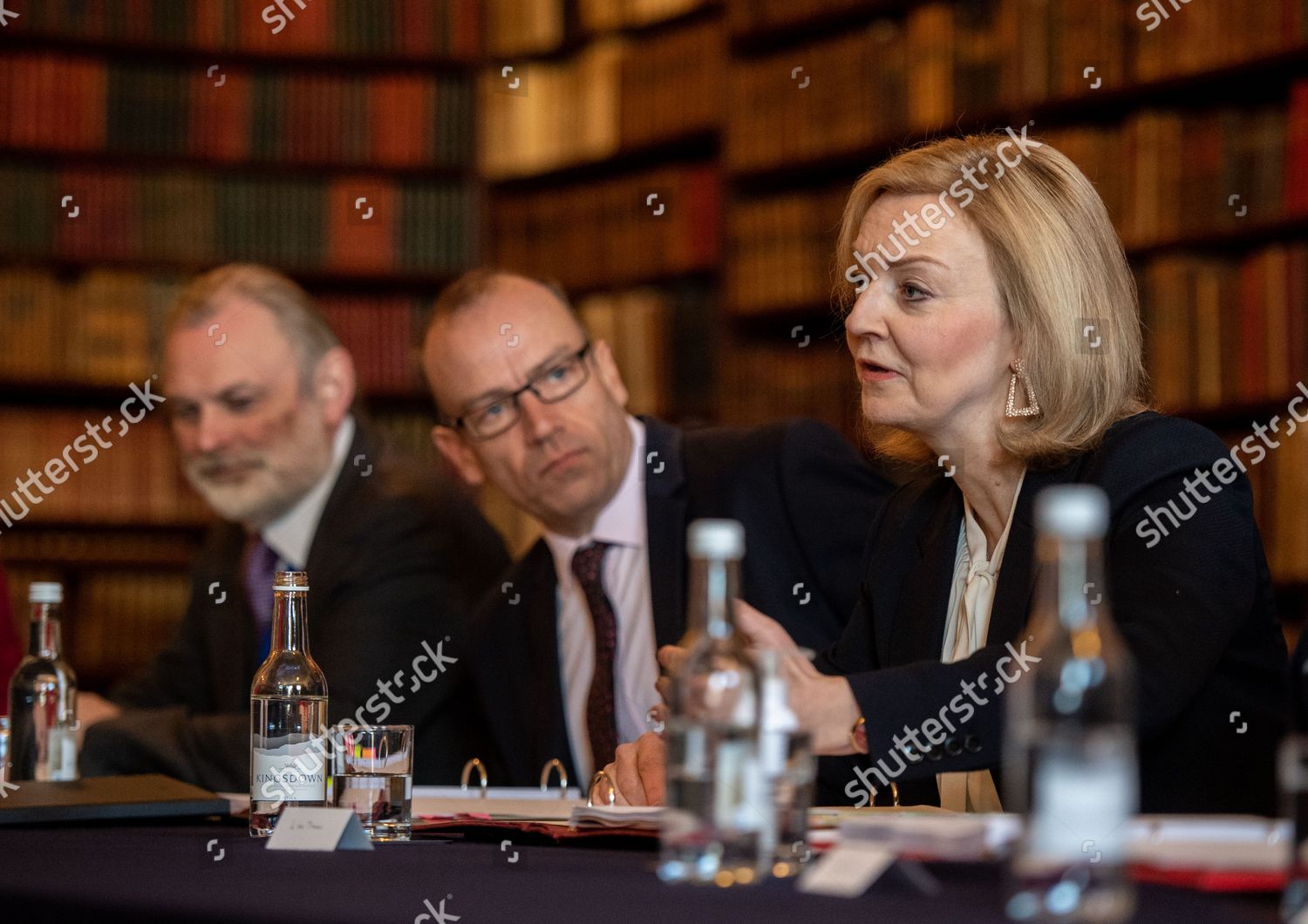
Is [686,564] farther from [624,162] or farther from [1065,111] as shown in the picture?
[624,162]

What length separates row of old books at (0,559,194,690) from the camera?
453cm

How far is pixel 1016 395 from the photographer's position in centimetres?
176

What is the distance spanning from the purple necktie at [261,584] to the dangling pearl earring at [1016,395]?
153 centimetres

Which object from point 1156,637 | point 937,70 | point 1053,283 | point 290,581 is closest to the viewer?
point 1156,637

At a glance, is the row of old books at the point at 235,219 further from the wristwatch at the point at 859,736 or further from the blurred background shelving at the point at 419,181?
the wristwatch at the point at 859,736

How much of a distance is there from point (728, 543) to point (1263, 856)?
1.26 feet

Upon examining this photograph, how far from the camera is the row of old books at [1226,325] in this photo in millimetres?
3084

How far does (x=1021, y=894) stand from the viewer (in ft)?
2.77

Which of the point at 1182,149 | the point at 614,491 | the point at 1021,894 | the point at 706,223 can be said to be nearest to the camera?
Answer: the point at 1021,894

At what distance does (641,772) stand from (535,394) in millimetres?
899

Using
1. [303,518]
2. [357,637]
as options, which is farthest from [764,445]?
[303,518]

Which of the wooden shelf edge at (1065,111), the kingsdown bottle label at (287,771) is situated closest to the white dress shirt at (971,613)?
the kingsdown bottle label at (287,771)

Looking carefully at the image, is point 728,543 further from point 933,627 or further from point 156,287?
point 156,287

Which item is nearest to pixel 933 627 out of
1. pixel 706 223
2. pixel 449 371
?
pixel 449 371
